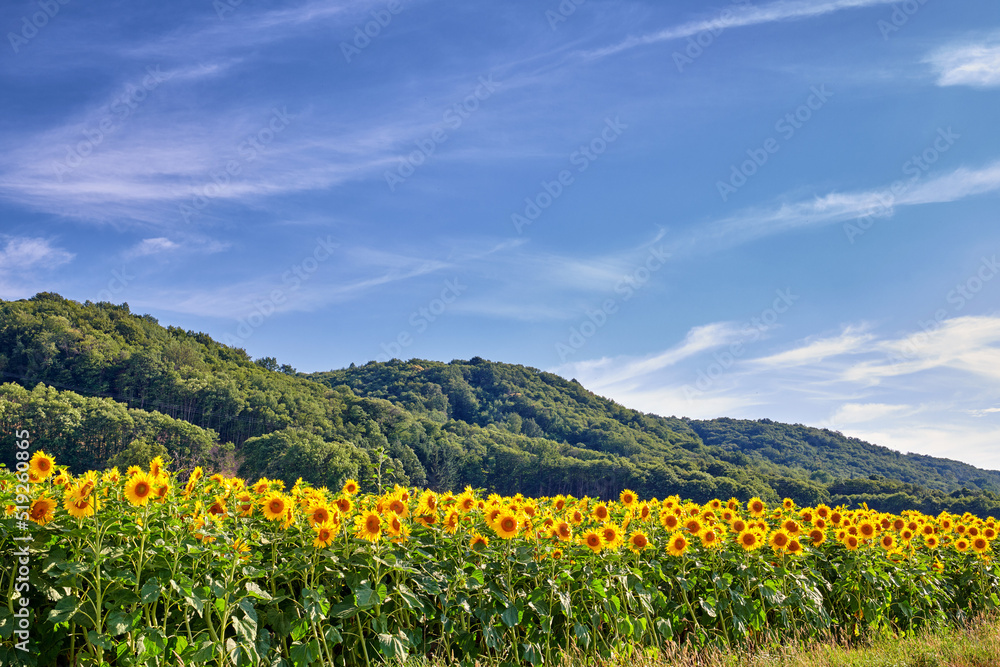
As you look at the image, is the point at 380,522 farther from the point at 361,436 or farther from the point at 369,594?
the point at 361,436

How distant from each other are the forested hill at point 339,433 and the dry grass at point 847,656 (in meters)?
46.4

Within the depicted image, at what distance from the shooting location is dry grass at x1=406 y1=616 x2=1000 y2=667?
13.7 feet

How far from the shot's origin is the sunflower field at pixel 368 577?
3.22 m

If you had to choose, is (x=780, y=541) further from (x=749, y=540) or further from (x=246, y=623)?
(x=246, y=623)

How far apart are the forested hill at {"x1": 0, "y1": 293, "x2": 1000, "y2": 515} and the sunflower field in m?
46.0

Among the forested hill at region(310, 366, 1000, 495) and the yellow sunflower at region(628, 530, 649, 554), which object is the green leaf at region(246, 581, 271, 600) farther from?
the forested hill at region(310, 366, 1000, 495)

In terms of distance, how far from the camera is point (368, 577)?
3.74 metres

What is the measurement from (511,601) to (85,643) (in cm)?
243

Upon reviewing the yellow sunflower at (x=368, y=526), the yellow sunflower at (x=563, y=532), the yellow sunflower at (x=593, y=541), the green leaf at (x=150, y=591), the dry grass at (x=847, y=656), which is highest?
the yellow sunflower at (x=368, y=526)

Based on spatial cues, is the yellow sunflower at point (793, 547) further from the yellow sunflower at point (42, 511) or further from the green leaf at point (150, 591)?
the yellow sunflower at point (42, 511)

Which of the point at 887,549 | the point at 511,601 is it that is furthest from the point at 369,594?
the point at 887,549

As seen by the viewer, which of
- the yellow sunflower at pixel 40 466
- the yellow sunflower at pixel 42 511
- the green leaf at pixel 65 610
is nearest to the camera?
the green leaf at pixel 65 610

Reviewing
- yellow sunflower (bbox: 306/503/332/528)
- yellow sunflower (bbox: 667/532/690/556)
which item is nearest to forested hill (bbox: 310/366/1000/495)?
yellow sunflower (bbox: 667/532/690/556)

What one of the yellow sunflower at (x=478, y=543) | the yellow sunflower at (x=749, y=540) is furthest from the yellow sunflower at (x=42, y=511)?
the yellow sunflower at (x=749, y=540)
